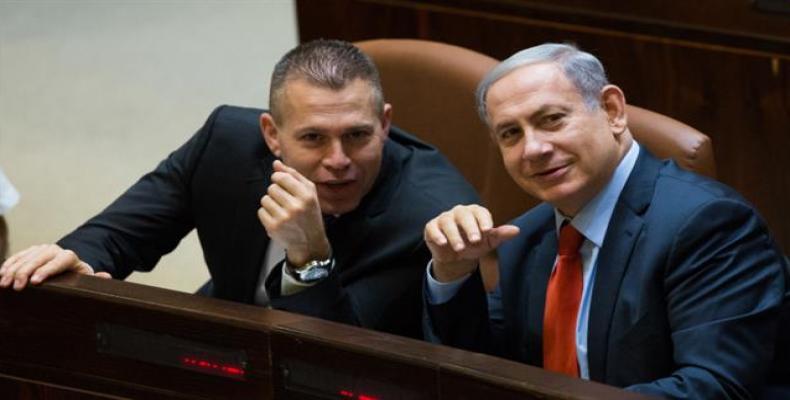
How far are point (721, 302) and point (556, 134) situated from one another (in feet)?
0.90

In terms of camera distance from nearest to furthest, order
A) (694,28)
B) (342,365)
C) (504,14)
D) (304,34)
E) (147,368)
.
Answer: (342,365)
(147,368)
(694,28)
(504,14)
(304,34)

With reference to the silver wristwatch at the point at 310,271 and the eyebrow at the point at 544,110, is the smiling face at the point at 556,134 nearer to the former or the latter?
the eyebrow at the point at 544,110

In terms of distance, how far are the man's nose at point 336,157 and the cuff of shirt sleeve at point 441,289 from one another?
230mm

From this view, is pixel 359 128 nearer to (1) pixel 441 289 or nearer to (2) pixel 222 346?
(1) pixel 441 289

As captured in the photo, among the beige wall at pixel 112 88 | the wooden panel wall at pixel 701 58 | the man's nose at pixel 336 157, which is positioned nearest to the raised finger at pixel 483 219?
the man's nose at pixel 336 157

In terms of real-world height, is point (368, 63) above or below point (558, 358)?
above

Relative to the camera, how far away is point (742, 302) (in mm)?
1533

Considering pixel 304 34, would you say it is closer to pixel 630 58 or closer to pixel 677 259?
pixel 630 58

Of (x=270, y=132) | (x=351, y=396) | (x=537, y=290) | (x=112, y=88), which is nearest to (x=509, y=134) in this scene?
(x=537, y=290)

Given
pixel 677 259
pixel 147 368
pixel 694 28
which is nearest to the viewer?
pixel 147 368

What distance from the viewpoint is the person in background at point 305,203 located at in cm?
175

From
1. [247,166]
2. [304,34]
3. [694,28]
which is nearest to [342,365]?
[247,166]

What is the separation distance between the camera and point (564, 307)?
1.69 m

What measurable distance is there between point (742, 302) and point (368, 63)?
0.61m
